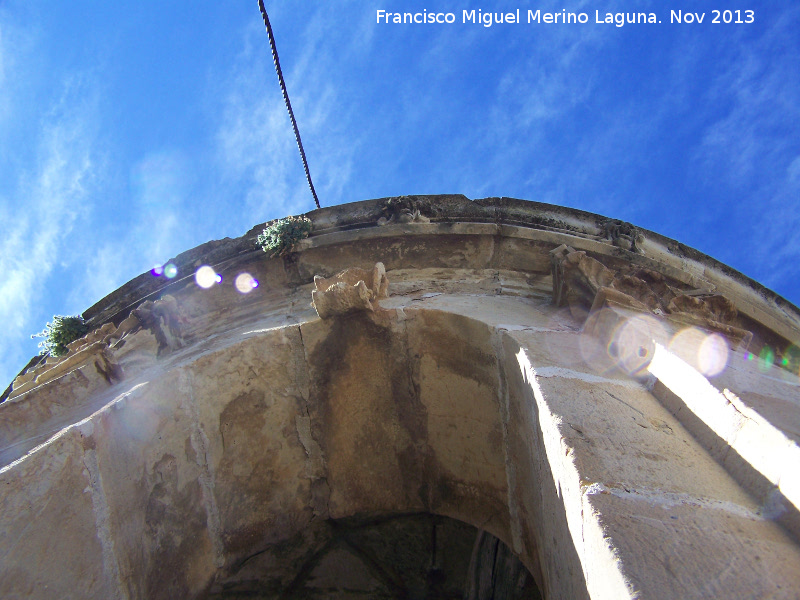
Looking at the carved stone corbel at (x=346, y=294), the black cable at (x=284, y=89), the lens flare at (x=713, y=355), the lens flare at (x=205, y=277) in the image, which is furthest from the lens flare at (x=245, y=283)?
the lens flare at (x=713, y=355)

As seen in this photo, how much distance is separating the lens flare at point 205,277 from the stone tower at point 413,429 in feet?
0.05

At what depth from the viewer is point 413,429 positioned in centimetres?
354

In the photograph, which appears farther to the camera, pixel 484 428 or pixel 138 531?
pixel 484 428

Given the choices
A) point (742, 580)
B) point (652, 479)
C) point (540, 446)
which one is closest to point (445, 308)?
point (540, 446)

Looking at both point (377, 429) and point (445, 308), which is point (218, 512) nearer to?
point (377, 429)

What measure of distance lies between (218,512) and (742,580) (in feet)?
8.07

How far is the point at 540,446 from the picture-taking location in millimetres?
2469

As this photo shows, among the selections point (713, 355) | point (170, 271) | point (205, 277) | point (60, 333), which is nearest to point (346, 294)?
point (205, 277)

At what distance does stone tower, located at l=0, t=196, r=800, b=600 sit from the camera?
1.84 m

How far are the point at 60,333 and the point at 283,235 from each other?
1.77m

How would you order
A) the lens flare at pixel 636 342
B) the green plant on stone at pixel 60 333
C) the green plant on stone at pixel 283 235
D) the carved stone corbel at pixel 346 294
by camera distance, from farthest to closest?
the green plant on stone at pixel 283 235 < the green plant on stone at pixel 60 333 < the carved stone corbel at pixel 346 294 < the lens flare at pixel 636 342

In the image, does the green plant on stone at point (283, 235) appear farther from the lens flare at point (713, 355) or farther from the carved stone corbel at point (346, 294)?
the lens flare at point (713, 355)

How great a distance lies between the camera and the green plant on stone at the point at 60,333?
4.46 meters

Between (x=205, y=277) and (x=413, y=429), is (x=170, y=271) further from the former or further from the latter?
(x=413, y=429)
